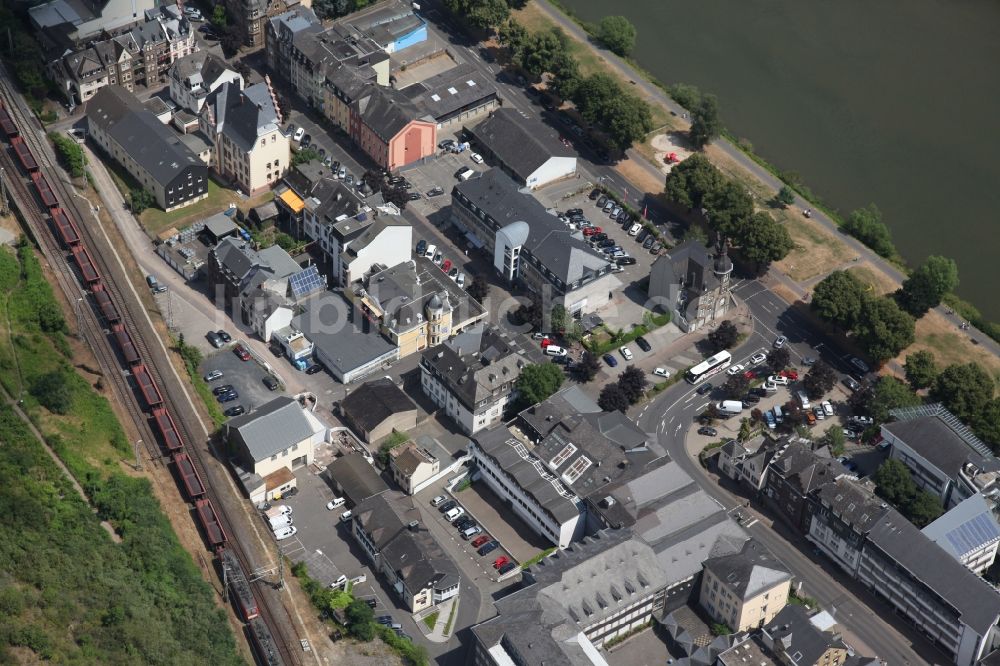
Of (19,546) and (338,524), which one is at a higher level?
(19,546)

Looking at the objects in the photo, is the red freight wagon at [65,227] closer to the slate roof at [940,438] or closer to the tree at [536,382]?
the tree at [536,382]

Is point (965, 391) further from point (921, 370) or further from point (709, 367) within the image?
point (709, 367)

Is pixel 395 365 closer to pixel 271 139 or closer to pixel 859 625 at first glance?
pixel 271 139

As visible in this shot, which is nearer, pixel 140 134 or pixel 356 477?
pixel 356 477

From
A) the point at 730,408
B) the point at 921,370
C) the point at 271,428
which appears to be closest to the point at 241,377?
the point at 271,428

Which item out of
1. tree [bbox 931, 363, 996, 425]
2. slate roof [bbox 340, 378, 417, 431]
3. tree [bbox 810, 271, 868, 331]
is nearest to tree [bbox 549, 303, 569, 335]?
slate roof [bbox 340, 378, 417, 431]

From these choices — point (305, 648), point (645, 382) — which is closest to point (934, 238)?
point (645, 382)
